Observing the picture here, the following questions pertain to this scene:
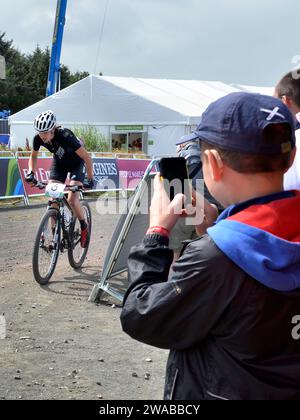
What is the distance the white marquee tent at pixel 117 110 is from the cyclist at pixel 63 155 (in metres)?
23.2

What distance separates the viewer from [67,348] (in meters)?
4.51

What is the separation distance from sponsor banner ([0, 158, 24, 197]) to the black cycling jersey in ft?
21.8

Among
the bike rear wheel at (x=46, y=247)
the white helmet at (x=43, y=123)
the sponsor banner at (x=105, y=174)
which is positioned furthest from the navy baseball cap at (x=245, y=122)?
the sponsor banner at (x=105, y=174)

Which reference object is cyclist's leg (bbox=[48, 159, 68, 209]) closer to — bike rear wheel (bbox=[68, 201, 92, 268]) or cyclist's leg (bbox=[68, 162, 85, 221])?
cyclist's leg (bbox=[68, 162, 85, 221])


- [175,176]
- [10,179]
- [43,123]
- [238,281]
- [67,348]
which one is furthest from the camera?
[10,179]

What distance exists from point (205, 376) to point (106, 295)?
4.65 meters

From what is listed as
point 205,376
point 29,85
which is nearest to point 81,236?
point 205,376

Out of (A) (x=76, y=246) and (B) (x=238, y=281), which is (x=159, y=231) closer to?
(B) (x=238, y=281)

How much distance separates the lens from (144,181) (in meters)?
5.30

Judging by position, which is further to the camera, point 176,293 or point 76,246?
point 76,246

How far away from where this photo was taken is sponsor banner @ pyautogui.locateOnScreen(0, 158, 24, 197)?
13406mm

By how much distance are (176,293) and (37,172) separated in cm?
1357

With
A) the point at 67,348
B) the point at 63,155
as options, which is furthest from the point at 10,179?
the point at 67,348

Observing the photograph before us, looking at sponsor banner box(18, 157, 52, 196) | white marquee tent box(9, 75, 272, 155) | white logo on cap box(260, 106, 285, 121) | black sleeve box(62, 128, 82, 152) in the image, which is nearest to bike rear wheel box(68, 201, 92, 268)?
black sleeve box(62, 128, 82, 152)
